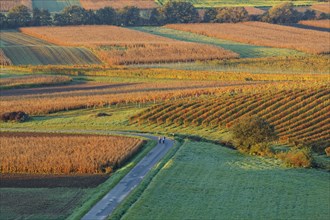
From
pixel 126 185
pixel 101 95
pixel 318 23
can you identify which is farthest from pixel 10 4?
pixel 126 185

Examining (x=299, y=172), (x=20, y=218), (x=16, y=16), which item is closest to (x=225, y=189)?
(x=299, y=172)

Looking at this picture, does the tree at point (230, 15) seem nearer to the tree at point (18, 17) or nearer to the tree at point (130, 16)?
the tree at point (130, 16)

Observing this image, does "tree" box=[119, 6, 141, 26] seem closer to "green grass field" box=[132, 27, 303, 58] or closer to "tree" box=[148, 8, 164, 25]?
"tree" box=[148, 8, 164, 25]

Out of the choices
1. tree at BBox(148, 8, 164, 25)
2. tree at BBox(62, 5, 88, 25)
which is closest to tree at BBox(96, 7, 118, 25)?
tree at BBox(62, 5, 88, 25)

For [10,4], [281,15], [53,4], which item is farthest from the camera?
[53,4]

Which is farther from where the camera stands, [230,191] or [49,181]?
[49,181]

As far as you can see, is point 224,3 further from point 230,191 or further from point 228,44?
point 230,191

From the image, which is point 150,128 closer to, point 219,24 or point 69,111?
point 69,111
